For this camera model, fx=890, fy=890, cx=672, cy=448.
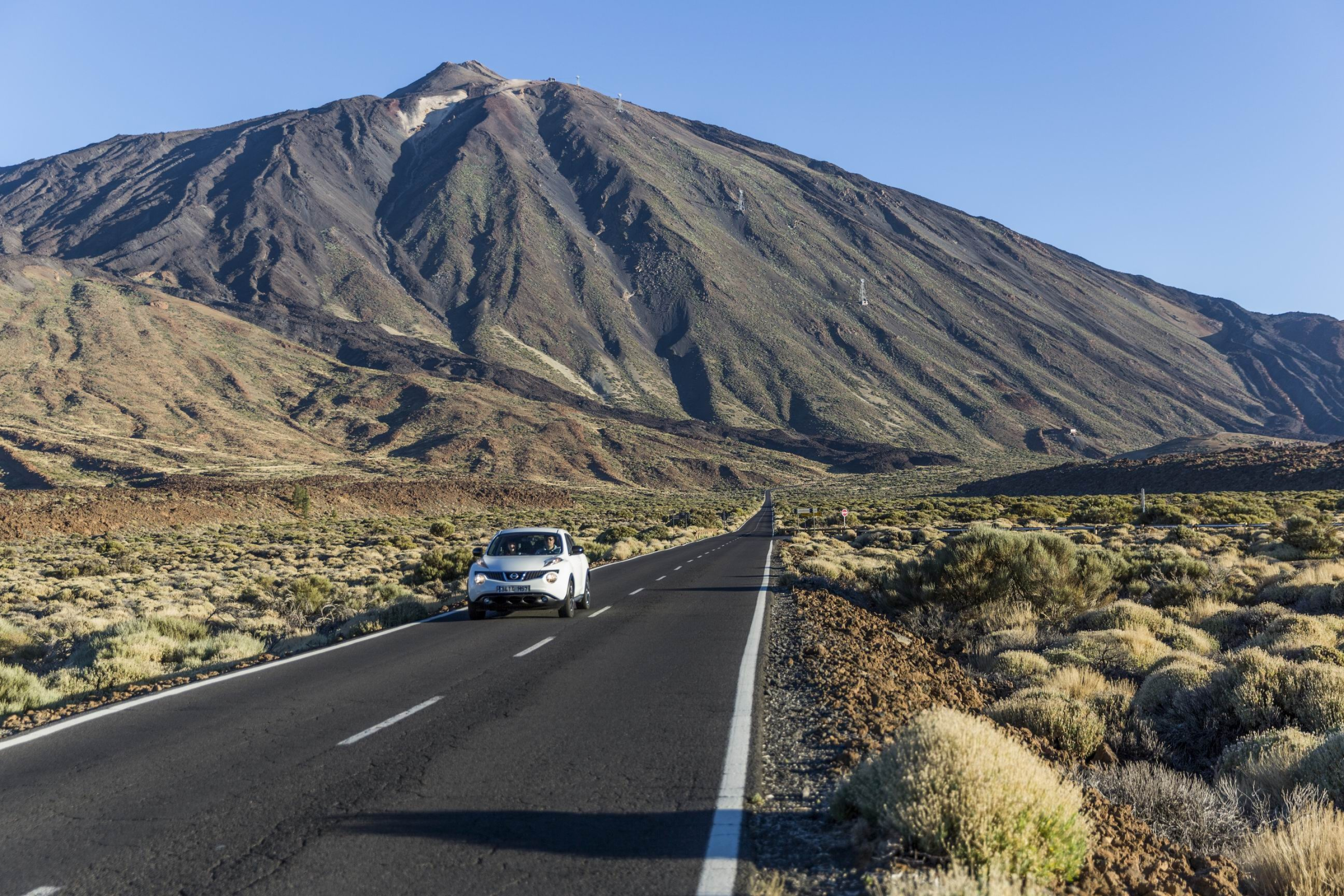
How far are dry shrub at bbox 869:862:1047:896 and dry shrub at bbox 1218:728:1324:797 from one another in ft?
8.63

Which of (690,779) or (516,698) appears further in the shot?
(516,698)

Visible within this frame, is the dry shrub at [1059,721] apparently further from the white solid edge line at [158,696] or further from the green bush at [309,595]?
the green bush at [309,595]

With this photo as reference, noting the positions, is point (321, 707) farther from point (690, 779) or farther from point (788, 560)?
point (788, 560)

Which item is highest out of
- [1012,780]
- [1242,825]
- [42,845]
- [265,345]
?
[265,345]

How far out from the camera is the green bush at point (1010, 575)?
13.7 meters

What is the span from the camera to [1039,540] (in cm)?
1459

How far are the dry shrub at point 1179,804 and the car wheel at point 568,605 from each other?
33.3 feet

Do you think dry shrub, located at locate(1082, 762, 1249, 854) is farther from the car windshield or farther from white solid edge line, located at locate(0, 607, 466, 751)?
the car windshield

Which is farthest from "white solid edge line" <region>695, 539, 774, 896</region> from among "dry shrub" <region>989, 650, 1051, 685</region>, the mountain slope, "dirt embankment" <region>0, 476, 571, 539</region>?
the mountain slope

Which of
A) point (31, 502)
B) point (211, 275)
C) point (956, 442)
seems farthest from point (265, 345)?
point (956, 442)

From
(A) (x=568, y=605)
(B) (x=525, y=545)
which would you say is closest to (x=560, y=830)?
(A) (x=568, y=605)

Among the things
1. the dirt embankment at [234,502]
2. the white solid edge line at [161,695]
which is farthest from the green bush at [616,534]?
the dirt embankment at [234,502]

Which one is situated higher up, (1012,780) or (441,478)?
(1012,780)

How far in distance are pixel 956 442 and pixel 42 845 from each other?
156006mm
